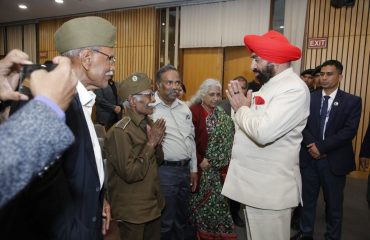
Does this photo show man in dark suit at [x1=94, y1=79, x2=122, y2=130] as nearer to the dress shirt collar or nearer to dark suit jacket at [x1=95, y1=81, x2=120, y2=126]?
dark suit jacket at [x1=95, y1=81, x2=120, y2=126]

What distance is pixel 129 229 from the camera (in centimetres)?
197

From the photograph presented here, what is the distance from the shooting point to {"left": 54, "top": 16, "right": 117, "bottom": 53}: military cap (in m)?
1.28

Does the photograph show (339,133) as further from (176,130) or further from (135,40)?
(135,40)

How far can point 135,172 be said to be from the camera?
6.14 feet

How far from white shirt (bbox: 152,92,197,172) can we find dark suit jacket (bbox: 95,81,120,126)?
2.80m

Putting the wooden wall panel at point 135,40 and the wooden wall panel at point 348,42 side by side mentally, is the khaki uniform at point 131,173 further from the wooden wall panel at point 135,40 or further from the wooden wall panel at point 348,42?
the wooden wall panel at point 135,40

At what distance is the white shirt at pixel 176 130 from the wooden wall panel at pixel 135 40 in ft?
15.8

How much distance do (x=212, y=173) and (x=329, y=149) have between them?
3.77 ft

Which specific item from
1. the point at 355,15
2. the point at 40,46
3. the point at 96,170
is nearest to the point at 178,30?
the point at 355,15

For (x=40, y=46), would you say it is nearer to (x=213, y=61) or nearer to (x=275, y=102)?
(x=213, y=61)

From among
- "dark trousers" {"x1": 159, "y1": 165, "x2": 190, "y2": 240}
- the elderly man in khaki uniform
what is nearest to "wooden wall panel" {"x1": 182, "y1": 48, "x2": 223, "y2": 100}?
"dark trousers" {"x1": 159, "y1": 165, "x2": 190, "y2": 240}

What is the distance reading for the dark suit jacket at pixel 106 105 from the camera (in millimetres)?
5207

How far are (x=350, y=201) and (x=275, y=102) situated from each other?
3.12m

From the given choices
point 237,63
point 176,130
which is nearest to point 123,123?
point 176,130
